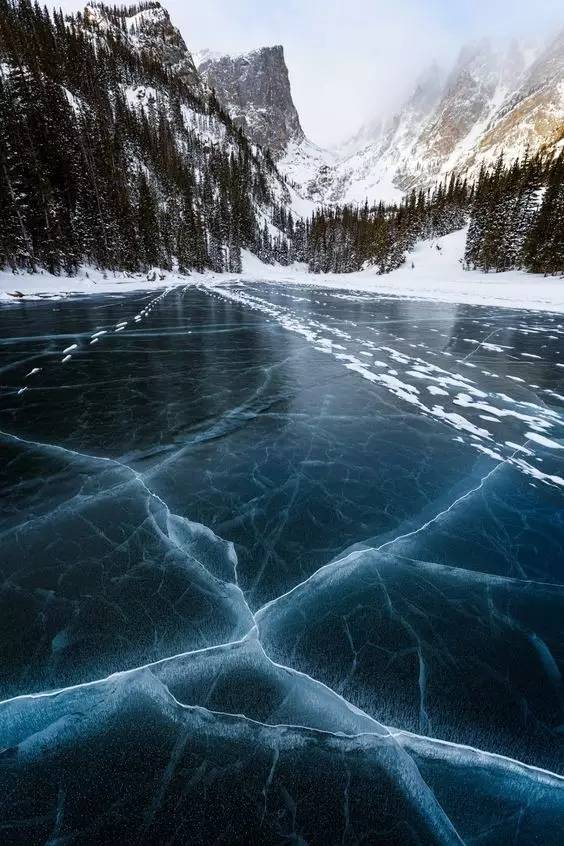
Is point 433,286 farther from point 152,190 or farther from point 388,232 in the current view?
point 152,190

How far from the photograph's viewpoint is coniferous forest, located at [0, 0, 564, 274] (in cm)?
3697

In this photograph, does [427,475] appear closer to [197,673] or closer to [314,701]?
[314,701]

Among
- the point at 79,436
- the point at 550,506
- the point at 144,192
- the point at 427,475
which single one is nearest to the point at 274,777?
the point at 427,475

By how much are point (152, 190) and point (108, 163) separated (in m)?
20.1

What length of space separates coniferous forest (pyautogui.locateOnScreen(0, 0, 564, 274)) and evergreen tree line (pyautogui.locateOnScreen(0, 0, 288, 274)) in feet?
0.74

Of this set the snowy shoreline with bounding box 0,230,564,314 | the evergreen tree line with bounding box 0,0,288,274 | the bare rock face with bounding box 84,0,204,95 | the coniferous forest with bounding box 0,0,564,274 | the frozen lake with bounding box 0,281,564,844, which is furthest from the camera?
the bare rock face with bounding box 84,0,204,95

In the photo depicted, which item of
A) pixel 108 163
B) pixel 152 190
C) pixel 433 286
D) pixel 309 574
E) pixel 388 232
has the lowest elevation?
pixel 309 574

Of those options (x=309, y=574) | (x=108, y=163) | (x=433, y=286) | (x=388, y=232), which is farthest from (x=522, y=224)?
(x=309, y=574)

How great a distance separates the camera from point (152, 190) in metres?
72.3

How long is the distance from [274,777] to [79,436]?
496 centimetres

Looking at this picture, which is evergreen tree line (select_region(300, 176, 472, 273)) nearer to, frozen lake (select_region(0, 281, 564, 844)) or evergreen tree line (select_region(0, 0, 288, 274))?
evergreen tree line (select_region(0, 0, 288, 274))

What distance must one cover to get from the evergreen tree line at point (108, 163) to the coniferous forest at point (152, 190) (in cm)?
23

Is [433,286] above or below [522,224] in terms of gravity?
below

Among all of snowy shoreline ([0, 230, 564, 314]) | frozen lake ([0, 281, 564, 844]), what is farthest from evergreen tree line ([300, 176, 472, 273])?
frozen lake ([0, 281, 564, 844])
